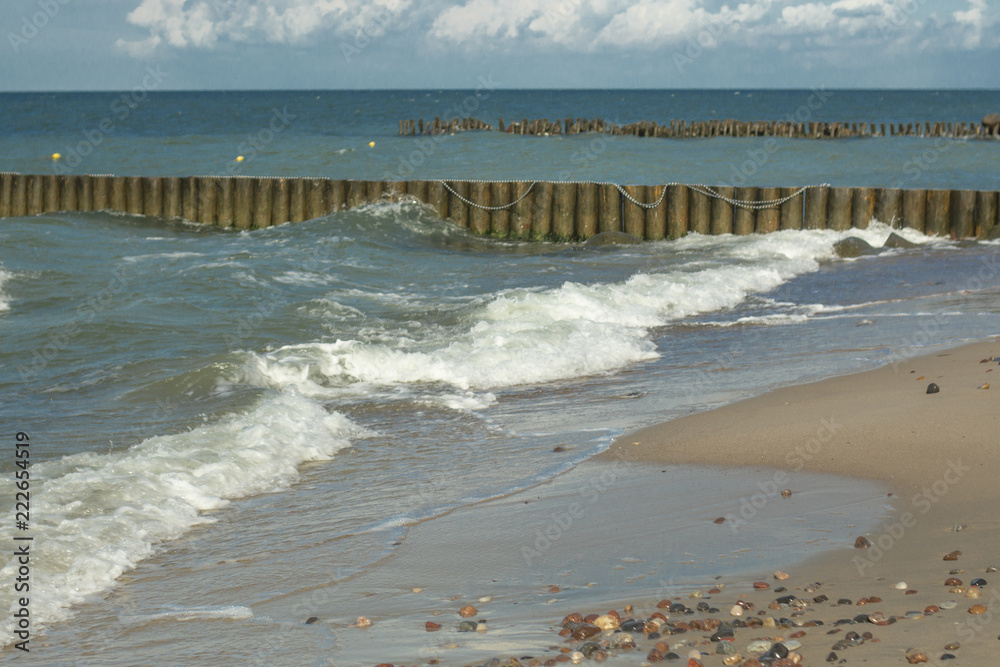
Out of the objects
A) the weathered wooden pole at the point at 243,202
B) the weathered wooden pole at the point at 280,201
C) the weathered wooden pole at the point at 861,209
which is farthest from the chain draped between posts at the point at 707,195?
the weathered wooden pole at the point at 243,202

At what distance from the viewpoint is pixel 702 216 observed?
18844 mm

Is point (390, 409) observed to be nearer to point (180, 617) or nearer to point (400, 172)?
point (180, 617)

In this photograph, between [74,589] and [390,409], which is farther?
[390,409]

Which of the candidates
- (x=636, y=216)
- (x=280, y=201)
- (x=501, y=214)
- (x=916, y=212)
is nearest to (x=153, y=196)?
(x=280, y=201)

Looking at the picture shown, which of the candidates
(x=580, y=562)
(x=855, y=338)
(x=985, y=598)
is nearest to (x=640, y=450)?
Result: (x=580, y=562)

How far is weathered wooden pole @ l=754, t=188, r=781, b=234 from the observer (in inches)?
734

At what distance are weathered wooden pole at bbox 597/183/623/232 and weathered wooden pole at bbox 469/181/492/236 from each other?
85.5 inches

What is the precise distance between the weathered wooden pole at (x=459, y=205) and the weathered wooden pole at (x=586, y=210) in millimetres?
2217

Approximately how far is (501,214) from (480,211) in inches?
17.1

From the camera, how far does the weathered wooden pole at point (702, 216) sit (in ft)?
61.6

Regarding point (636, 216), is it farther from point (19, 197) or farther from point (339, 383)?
point (19, 197)

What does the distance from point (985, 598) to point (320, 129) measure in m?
66.7

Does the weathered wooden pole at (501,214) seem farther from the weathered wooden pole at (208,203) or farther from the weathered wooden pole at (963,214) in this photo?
the weathered wooden pole at (963,214)

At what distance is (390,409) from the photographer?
26.3 feet
